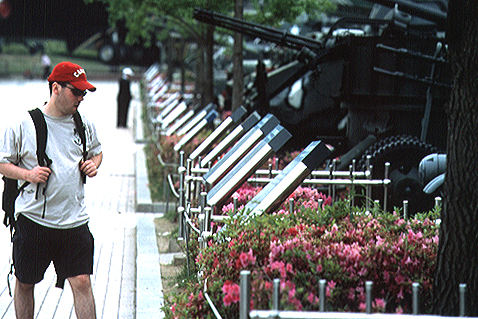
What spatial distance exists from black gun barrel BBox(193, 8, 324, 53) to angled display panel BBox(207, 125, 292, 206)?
5160mm

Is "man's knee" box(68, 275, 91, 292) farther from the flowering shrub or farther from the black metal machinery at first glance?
the black metal machinery

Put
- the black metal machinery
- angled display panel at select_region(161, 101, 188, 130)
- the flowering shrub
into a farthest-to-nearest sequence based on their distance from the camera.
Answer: angled display panel at select_region(161, 101, 188, 130) < the black metal machinery < the flowering shrub

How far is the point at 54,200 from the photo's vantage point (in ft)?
15.8

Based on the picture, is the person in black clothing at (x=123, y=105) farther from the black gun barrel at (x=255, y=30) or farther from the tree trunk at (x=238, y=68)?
the black gun barrel at (x=255, y=30)

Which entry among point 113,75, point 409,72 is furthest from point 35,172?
point 113,75

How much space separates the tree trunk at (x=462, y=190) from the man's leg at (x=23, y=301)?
8.05 feet

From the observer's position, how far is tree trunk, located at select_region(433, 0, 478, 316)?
403 centimetres

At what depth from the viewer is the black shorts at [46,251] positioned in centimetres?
484

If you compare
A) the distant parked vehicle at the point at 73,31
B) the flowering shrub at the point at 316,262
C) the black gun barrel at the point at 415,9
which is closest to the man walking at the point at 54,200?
the flowering shrub at the point at 316,262

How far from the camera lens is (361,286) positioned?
13.5 ft

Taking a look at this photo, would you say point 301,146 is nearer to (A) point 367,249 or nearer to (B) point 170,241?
(B) point 170,241

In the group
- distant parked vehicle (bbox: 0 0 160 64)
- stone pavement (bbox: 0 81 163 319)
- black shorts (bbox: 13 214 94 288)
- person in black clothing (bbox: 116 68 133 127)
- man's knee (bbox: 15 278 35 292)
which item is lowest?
stone pavement (bbox: 0 81 163 319)

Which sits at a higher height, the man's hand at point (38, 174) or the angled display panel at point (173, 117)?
the angled display panel at point (173, 117)

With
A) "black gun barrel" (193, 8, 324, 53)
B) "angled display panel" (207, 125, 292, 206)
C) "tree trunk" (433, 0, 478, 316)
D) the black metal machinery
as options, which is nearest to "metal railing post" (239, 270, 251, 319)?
"tree trunk" (433, 0, 478, 316)
